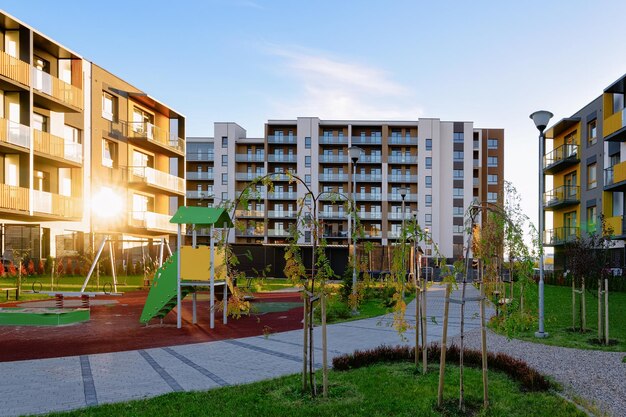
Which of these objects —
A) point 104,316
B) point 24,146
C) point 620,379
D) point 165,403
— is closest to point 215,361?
point 165,403

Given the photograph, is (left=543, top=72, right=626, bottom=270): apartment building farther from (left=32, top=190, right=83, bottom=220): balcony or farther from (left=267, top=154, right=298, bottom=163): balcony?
(left=267, top=154, right=298, bottom=163): balcony

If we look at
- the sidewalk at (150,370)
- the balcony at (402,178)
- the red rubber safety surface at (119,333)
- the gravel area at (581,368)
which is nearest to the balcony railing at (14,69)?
the red rubber safety surface at (119,333)

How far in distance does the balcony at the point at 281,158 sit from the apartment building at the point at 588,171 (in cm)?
3448

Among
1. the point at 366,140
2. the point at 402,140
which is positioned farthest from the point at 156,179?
the point at 402,140

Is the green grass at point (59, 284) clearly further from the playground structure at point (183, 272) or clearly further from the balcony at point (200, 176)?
the balcony at point (200, 176)

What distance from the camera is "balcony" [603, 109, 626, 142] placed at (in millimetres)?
29328

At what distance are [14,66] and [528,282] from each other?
954 inches

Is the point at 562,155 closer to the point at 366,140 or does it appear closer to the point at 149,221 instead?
the point at 366,140

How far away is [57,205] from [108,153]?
688 cm

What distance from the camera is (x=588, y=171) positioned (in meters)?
36.6

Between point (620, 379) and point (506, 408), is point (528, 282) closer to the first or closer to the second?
point (506, 408)

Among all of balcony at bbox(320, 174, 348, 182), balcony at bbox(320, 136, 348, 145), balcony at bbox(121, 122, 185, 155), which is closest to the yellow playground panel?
balcony at bbox(121, 122, 185, 155)

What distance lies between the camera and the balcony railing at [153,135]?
33.2 meters

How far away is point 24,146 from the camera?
76.8 feet
